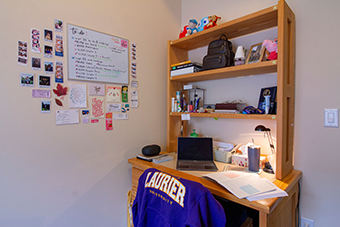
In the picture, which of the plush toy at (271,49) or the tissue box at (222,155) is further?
the tissue box at (222,155)

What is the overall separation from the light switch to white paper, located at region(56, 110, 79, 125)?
1.76m

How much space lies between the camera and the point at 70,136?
1356 mm

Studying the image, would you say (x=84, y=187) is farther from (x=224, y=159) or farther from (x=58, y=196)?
(x=224, y=159)

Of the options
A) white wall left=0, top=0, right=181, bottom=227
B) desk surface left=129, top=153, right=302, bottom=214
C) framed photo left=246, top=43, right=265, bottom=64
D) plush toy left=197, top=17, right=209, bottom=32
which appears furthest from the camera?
plush toy left=197, top=17, right=209, bottom=32

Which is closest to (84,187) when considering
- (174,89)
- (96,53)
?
(96,53)

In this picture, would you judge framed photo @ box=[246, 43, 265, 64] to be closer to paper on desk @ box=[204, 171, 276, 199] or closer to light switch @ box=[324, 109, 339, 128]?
light switch @ box=[324, 109, 339, 128]

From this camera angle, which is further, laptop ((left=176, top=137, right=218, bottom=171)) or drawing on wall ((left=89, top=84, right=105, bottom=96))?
laptop ((left=176, top=137, right=218, bottom=171))

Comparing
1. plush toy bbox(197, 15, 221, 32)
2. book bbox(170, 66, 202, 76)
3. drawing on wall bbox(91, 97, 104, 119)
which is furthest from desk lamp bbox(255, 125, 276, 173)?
drawing on wall bbox(91, 97, 104, 119)

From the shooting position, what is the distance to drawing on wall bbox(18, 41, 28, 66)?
1.16 metres

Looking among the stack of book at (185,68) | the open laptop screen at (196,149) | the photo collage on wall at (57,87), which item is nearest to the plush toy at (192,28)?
the stack of book at (185,68)

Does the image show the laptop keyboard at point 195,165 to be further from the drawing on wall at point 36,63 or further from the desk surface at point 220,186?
the drawing on wall at point 36,63

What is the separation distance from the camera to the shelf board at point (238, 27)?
1.31 metres

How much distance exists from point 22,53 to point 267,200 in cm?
166

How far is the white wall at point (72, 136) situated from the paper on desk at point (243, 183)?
34.9 inches
